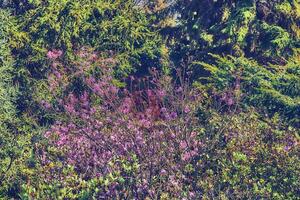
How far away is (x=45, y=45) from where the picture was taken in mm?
16297

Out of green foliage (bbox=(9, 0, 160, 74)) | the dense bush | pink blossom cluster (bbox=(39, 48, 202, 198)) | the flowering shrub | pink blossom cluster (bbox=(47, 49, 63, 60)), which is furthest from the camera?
green foliage (bbox=(9, 0, 160, 74))

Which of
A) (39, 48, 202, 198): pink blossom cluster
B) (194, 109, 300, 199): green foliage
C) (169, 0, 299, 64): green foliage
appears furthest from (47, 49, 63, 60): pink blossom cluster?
(194, 109, 300, 199): green foliage

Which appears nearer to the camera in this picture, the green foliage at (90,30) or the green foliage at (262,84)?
the green foliage at (262,84)

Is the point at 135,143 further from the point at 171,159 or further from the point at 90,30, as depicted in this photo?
the point at 90,30

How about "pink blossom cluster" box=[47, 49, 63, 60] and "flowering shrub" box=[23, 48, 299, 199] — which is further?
"pink blossom cluster" box=[47, 49, 63, 60]

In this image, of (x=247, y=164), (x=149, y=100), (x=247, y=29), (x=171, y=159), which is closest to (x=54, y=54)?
(x=149, y=100)

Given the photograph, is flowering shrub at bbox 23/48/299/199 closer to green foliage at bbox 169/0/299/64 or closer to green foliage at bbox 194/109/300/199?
green foliage at bbox 194/109/300/199

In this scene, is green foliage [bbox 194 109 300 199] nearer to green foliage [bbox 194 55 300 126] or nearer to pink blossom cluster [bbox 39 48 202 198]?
pink blossom cluster [bbox 39 48 202 198]

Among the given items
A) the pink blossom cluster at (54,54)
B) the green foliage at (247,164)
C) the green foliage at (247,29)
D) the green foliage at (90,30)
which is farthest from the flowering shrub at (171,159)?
the green foliage at (90,30)

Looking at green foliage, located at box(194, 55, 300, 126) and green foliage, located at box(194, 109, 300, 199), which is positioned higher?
green foliage, located at box(194, 109, 300, 199)

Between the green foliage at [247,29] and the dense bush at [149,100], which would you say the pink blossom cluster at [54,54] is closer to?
the dense bush at [149,100]

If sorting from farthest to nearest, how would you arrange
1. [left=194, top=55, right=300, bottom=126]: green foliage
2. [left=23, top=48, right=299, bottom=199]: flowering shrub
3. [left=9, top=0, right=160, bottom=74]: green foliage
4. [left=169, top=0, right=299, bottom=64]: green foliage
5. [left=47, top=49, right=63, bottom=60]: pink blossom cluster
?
[left=9, top=0, right=160, bottom=74]: green foliage
[left=47, top=49, right=63, bottom=60]: pink blossom cluster
[left=169, top=0, right=299, bottom=64]: green foliage
[left=194, top=55, right=300, bottom=126]: green foliage
[left=23, top=48, right=299, bottom=199]: flowering shrub

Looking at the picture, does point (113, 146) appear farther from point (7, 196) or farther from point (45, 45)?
point (45, 45)

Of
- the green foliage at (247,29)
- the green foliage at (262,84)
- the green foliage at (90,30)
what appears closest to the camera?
the green foliage at (262,84)
